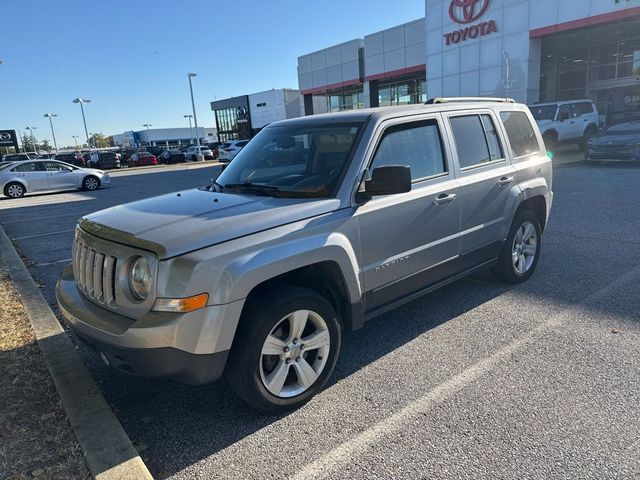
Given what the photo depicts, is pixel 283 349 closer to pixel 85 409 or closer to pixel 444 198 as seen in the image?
pixel 85 409

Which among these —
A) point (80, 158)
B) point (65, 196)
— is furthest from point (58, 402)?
point (80, 158)

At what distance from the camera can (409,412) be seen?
3.01m

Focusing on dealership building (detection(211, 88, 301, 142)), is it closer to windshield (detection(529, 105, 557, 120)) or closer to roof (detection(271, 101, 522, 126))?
windshield (detection(529, 105, 557, 120))

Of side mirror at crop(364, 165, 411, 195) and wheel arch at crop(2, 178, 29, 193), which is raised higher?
side mirror at crop(364, 165, 411, 195)

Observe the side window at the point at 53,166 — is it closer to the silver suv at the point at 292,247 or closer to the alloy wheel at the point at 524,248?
the silver suv at the point at 292,247

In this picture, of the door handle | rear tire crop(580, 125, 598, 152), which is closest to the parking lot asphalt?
the door handle

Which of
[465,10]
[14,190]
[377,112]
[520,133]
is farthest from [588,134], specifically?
[14,190]

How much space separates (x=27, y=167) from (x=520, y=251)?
65.2 ft

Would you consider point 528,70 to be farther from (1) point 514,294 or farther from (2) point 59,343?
(2) point 59,343

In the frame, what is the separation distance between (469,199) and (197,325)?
8.93 feet

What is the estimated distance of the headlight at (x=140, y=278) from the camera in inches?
106

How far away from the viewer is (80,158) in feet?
148

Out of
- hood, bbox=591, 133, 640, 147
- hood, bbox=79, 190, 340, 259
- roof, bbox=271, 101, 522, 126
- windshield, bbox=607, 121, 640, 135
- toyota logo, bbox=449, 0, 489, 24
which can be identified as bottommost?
hood, bbox=591, 133, 640, 147

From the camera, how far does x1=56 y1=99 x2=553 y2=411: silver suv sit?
8.75 feet
